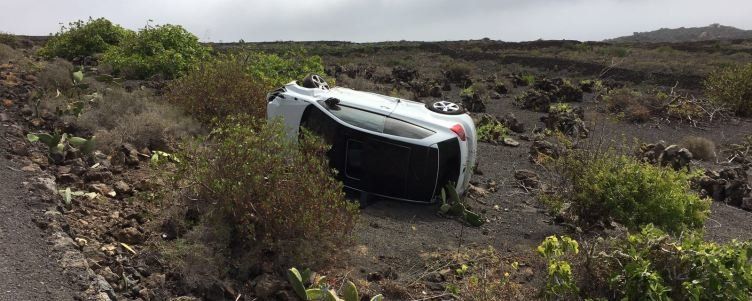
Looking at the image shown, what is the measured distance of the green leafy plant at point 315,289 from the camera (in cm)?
433

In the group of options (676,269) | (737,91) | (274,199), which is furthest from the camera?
(737,91)

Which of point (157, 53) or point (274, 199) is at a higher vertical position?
point (157, 53)

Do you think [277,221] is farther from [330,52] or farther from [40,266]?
[330,52]

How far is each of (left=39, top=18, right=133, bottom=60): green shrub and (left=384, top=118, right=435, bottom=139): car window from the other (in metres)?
12.9

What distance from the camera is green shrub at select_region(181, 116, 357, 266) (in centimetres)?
507

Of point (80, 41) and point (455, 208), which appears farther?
point (80, 41)

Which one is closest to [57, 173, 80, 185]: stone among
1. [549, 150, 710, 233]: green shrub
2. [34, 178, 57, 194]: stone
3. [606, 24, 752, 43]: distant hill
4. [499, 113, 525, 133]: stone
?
[34, 178, 57, 194]: stone

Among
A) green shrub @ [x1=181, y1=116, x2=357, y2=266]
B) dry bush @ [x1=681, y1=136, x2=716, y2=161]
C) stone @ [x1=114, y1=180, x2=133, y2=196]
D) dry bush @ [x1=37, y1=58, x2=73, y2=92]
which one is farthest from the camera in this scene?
dry bush @ [x1=681, y1=136, x2=716, y2=161]

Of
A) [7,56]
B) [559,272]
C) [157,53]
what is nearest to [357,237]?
[559,272]

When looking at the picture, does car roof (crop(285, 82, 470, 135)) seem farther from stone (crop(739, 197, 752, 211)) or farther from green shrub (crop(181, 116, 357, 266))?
stone (crop(739, 197, 752, 211))

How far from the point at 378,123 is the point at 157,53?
9.35 meters

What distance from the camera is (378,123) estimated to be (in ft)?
23.5

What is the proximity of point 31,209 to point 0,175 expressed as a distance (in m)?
0.94

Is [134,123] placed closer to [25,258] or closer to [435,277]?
[25,258]
